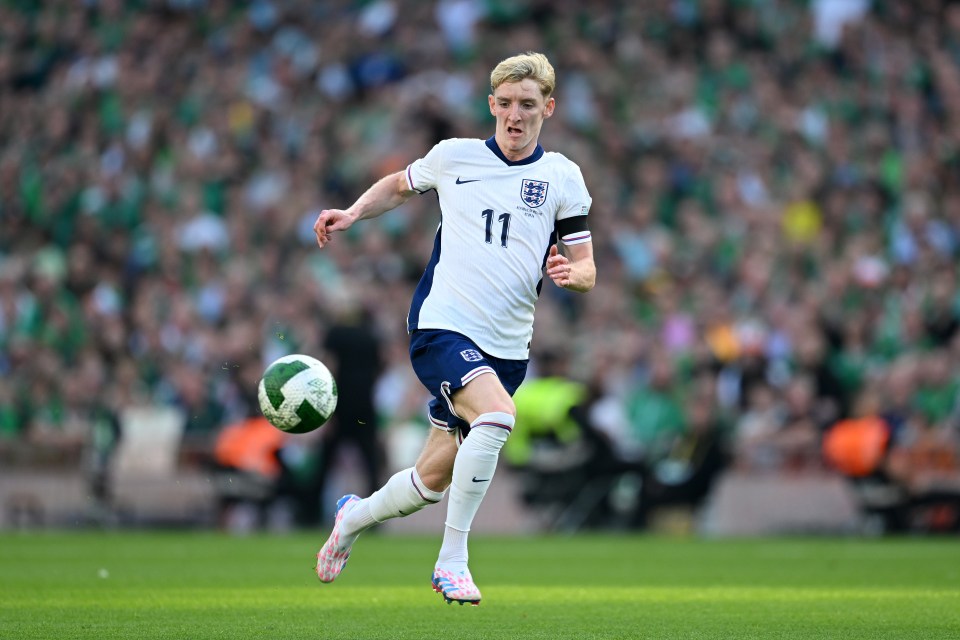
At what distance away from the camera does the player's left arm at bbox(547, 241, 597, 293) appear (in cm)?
677

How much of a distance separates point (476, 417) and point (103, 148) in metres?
15.1

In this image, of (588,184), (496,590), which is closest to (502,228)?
(496,590)

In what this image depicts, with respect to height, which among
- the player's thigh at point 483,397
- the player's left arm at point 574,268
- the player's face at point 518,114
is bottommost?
the player's thigh at point 483,397

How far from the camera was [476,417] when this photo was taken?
697 cm

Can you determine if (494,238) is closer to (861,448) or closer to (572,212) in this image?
(572,212)

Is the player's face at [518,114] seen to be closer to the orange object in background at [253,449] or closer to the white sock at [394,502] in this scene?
the white sock at [394,502]

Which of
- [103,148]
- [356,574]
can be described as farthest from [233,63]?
[356,574]

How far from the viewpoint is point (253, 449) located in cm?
1571

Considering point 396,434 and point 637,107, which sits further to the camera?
point 637,107

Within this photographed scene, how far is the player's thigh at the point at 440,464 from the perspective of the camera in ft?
24.3

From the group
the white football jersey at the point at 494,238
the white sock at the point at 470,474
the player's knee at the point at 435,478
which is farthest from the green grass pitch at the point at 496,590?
the white football jersey at the point at 494,238

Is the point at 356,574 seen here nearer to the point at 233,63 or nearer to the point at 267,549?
the point at 267,549

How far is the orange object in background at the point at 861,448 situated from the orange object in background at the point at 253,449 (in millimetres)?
5235

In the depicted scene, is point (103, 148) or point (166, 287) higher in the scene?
point (103, 148)
